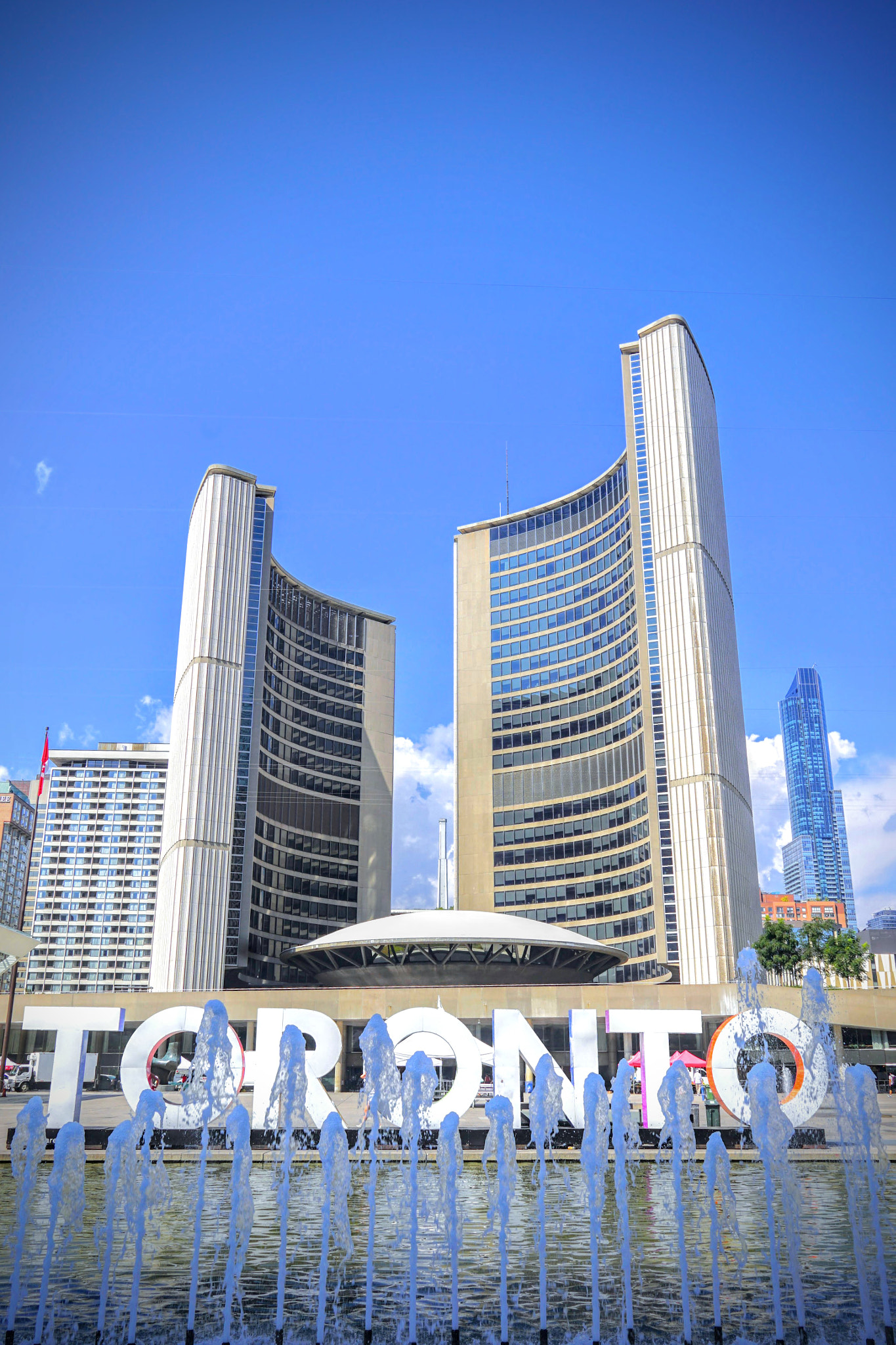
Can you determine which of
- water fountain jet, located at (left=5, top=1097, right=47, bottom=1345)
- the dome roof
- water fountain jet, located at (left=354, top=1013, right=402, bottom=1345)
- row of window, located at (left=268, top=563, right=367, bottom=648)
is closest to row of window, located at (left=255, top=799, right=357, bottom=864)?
row of window, located at (left=268, top=563, right=367, bottom=648)

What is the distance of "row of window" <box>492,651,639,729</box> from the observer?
11125cm

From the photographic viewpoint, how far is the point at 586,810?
11556 centimetres

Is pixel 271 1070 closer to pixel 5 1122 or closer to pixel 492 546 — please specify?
pixel 5 1122

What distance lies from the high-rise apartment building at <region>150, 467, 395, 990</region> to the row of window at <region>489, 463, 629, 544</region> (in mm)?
20617

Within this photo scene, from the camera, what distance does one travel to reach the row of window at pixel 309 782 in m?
114

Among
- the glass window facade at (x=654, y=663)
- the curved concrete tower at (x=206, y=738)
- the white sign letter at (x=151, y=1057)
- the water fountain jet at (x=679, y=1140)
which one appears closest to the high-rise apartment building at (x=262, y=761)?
the curved concrete tower at (x=206, y=738)

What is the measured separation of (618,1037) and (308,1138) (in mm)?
49593

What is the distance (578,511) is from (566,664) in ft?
57.4

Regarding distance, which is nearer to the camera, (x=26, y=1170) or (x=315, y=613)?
(x=26, y=1170)

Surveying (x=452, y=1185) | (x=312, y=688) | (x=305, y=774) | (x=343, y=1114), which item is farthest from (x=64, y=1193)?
(x=312, y=688)

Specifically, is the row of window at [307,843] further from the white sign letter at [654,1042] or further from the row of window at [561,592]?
the white sign letter at [654,1042]

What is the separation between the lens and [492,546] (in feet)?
445

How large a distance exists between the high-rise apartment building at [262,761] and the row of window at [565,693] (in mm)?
17786

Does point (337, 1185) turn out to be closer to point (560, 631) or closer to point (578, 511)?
point (560, 631)
